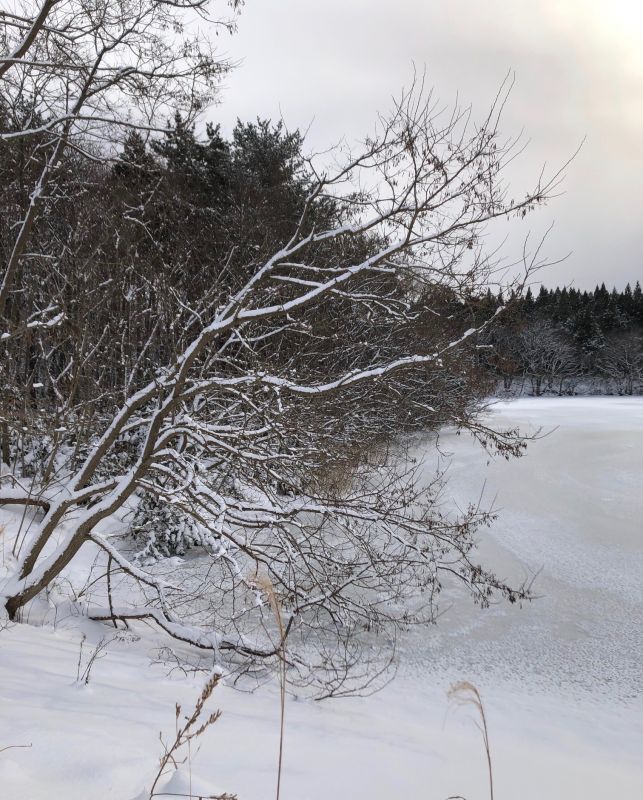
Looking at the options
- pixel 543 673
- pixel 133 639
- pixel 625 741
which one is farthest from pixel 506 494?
pixel 133 639

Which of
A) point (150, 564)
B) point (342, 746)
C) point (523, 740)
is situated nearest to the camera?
point (342, 746)

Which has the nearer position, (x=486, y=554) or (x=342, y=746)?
(x=342, y=746)

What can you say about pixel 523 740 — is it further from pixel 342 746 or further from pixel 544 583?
pixel 544 583

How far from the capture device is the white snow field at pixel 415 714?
203cm

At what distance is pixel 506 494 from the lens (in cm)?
1146

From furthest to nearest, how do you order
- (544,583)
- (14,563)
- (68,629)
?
1. (544,583)
2. (14,563)
3. (68,629)

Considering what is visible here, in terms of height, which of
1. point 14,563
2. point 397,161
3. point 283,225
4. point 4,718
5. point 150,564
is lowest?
point 150,564

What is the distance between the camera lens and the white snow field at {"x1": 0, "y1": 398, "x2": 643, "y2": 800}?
6.67 feet

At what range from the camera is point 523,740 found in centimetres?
380

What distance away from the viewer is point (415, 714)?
156 inches

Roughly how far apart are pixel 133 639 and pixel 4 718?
2.64 m

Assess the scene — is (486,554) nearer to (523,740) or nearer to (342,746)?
(523,740)

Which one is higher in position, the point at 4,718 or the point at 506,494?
the point at 4,718

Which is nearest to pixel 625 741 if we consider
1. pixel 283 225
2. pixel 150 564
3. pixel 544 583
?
pixel 544 583
